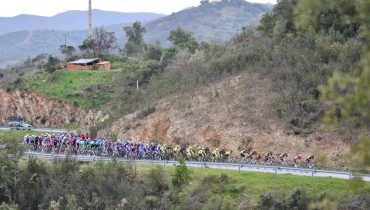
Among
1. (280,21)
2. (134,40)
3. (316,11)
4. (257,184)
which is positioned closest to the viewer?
(316,11)

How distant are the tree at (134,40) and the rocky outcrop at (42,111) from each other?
3051 centimetres

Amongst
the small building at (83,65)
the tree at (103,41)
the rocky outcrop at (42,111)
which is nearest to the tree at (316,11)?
the rocky outcrop at (42,111)

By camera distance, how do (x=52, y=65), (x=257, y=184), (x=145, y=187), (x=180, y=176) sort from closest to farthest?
1. (x=257, y=184)
2. (x=180, y=176)
3. (x=145, y=187)
4. (x=52, y=65)

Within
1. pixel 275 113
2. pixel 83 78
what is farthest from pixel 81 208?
pixel 83 78

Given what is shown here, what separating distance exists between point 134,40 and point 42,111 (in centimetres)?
3865

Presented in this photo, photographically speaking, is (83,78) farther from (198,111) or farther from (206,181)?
(206,181)

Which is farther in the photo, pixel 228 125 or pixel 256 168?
pixel 228 125

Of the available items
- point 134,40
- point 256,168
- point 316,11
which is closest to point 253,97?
point 256,168

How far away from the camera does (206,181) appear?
99.3 ft

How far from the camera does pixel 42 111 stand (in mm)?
65375

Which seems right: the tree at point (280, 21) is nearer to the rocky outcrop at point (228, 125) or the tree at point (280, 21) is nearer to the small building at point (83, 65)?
the rocky outcrop at point (228, 125)

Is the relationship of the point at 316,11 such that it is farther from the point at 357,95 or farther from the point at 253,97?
the point at 253,97

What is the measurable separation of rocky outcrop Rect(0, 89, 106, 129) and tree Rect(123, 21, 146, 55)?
30514 mm

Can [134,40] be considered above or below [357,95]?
below
